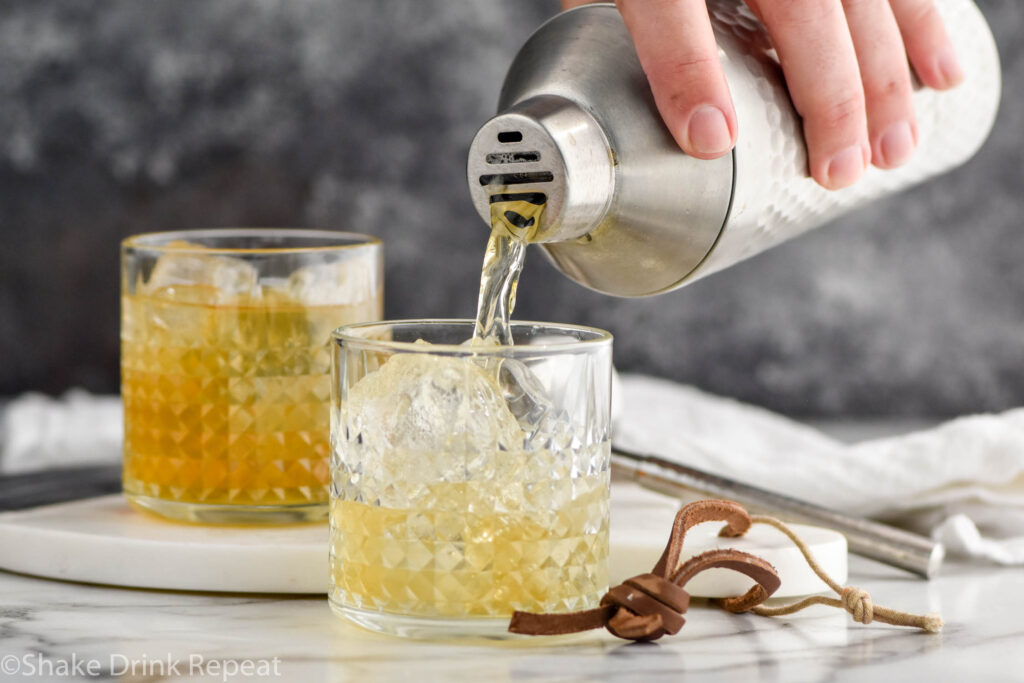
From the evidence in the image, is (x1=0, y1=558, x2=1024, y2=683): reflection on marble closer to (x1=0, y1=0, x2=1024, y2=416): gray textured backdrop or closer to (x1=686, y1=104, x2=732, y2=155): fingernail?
(x1=686, y1=104, x2=732, y2=155): fingernail

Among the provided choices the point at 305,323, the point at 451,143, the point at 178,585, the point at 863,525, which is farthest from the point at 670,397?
the point at 178,585

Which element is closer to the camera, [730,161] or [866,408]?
[730,161]

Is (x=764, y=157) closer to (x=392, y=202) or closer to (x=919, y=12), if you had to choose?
(x=919, y=12)

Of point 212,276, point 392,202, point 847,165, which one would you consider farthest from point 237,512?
point 392,202

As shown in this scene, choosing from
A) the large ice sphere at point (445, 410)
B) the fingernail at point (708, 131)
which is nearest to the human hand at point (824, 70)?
the fingernail at point (708, 131)

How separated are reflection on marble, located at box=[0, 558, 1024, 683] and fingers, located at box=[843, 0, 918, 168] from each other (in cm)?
36

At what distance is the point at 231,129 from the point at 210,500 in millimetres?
1043

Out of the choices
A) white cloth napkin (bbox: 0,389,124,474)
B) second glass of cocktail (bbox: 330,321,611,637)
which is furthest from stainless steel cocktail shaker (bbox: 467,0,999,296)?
white cloth napkin (bbox: 0,389,124,474)

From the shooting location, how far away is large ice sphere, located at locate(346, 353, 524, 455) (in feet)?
2.53

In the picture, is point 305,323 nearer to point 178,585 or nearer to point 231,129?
point 178,585

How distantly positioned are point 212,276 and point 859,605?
548 millimetres

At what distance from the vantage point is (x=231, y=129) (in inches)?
76.4

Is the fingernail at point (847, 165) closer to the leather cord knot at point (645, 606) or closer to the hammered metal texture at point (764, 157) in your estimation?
the hammered metal texture at point (764, 157)

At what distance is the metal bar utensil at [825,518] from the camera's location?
104 cm
